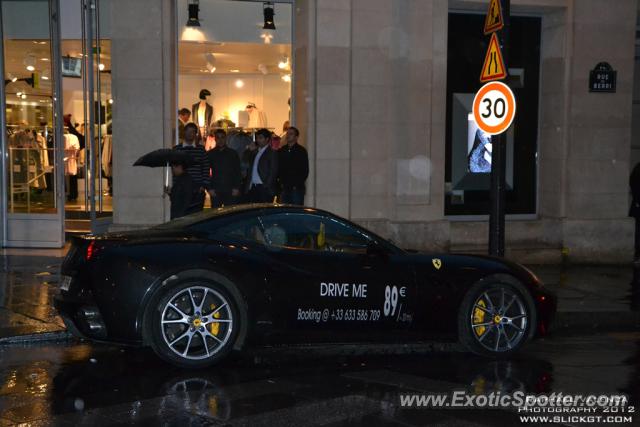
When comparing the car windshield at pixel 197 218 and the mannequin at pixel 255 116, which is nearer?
the car windshield at pixel 197 218

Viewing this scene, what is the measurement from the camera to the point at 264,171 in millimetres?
13484

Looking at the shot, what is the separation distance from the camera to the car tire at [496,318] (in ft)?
26.4

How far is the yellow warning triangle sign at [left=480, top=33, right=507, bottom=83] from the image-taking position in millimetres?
10375

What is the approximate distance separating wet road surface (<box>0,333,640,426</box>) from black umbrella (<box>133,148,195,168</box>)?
10.3 ft

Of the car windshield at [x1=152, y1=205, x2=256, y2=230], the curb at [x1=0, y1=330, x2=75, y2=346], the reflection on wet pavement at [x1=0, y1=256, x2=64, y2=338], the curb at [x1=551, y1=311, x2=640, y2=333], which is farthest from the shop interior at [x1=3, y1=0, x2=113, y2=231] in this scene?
the curb at [x1=551, y1=311, x2=640, y2=333]

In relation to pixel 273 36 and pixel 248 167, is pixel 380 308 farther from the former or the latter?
pixel 273 36

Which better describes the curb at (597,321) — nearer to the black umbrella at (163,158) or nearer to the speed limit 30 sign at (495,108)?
the speed limit 30 sign at (495,108)

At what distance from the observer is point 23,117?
46.5 feet

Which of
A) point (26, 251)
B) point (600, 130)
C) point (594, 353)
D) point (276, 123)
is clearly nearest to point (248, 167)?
point (276, 123)

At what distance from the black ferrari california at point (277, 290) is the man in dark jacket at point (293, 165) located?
17.7 ft

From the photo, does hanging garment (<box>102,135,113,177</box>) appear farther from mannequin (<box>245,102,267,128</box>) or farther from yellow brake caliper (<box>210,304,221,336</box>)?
yellow brake caliper (<box>210,304,221,336</box>)

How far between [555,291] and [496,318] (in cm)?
371

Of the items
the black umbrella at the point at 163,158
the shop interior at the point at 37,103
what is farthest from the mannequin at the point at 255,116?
the black umbrella at the point at 163,158

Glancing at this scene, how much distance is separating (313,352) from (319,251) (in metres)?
1.09
